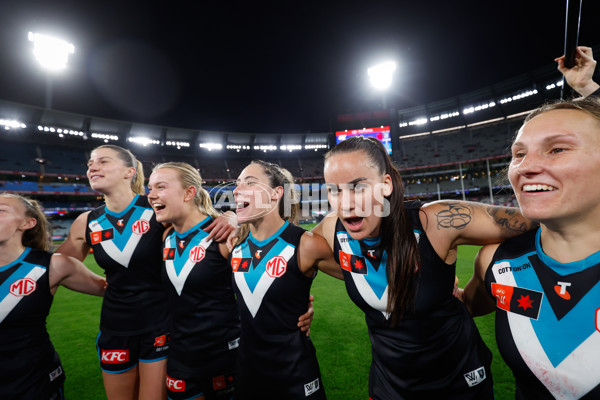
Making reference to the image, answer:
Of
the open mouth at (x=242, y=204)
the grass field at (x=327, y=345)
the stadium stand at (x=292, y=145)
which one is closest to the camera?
the open mouth at (x=242, y=204)

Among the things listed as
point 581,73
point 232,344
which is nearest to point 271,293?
point 232,344

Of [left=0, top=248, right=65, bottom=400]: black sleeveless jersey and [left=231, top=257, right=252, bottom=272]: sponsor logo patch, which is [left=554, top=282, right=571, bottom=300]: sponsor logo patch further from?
[left=0, top=248, right=65, bottom=400]: black sleeveless jersey

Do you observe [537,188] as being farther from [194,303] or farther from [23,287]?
[23,287]

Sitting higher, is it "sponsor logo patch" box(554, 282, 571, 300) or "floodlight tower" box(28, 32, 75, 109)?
"floodlight tower" box(28, 32, 75, 109)

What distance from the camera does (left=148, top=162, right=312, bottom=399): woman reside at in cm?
218

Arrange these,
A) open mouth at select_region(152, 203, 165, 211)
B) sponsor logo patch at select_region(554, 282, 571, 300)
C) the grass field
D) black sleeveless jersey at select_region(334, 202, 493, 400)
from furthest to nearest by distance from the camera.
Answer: the grass field → open mouth at select_region(152, 203, 165, 211) → black sleeveless jersey at select_region(334, 202, 493, 400) → sponsor logo patch at select_region(554, 282, 571, 300)

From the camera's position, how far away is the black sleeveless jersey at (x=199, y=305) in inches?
86.8

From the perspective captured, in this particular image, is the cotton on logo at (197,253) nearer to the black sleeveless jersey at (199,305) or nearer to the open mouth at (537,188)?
the black sleeveless jersey at (199,305)

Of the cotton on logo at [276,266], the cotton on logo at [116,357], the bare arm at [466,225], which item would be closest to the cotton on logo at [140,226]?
the cotton on logo at [116,357]

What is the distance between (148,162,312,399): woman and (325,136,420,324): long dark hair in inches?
31.0

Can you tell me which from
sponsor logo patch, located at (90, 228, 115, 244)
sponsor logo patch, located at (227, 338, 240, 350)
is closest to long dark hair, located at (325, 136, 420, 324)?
sponsor logo patch, located at (227, 338, 240, 350)

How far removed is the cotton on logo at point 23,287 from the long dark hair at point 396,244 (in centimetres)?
272

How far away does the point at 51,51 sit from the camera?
72.1 feet

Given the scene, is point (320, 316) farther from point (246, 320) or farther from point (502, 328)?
point (502, 328)
